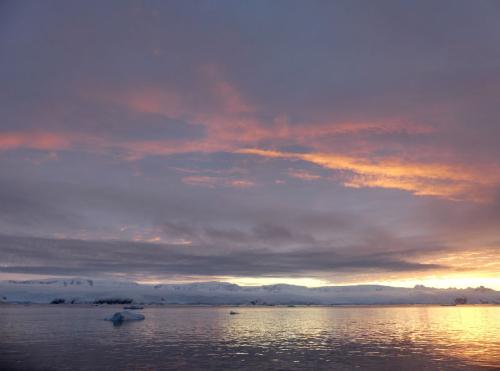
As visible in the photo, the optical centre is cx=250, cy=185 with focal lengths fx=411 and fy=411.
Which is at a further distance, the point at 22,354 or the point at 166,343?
the point at 166,343

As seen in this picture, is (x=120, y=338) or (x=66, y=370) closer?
(x=66, y=370)

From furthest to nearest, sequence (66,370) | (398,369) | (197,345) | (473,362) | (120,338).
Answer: (120,338) < (197,345) < (473,362) < (398,369) < (66,370)

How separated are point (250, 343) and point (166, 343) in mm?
10873

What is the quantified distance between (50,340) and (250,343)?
1056 inches

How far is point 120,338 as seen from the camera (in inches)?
2324

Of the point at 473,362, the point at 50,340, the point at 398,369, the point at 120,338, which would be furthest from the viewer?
the point at 120,338

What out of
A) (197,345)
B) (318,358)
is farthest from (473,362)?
(197,345)

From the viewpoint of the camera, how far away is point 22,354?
136 ft

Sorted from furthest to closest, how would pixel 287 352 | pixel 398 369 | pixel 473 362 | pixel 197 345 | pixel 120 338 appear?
pixel 120 338 < pixel 197 345 < pixel 287 352 < pixel 473 362 < pixel 398 369

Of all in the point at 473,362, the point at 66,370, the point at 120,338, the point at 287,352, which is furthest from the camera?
the point at 120,338

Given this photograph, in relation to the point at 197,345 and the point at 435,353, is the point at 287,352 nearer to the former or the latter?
the point at 197,345

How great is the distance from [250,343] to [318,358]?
15254 mm

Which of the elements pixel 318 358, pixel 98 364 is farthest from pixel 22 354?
pixel 318 358

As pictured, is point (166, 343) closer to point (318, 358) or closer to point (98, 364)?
point (98, 364)
